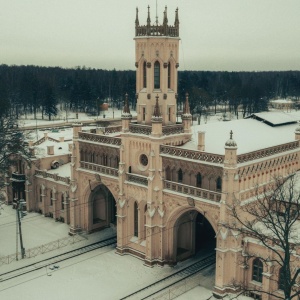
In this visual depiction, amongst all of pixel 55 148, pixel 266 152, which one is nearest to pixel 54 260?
pixel 55 148

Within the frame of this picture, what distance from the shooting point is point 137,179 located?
121 feet

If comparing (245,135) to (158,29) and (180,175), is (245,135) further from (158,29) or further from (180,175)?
(158,29)

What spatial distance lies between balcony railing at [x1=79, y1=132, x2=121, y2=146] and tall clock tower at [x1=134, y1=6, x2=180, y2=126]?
2811 mm

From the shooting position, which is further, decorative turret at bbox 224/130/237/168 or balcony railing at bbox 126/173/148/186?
balcony railing at bbox 126/173/148/186

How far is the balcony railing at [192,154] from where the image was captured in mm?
31125

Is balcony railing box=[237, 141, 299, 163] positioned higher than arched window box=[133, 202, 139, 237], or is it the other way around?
balcony railing box=[237, 141, 299, 163]

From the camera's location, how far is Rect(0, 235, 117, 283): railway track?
3478cm

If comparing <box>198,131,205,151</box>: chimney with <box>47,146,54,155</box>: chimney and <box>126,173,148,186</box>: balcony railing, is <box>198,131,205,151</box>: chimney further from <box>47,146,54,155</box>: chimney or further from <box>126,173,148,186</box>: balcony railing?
<box>47,146,54,155</box>: chimney

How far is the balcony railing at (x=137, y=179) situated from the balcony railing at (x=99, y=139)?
3.10 metres

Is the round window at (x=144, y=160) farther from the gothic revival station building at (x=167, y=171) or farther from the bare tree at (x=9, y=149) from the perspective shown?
the bare tree at (x=9, y=149)

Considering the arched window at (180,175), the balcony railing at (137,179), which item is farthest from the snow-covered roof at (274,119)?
the balcony railing at (137,179)

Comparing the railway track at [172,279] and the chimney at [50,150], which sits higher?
the chimney at [50,150]

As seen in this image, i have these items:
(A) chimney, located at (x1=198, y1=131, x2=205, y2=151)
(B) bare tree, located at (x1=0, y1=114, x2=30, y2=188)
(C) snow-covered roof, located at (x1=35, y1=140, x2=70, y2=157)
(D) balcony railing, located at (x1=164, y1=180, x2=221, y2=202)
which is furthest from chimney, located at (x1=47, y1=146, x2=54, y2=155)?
(A) chimney, located at (x1=198, y1=131, x2=205, y2=151)

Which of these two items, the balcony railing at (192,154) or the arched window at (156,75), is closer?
the balcony railing at (192,154)
